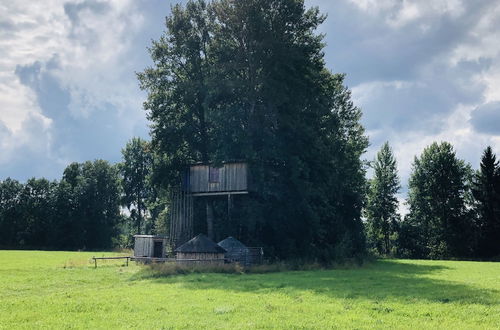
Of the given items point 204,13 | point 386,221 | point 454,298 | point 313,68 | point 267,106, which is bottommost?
point 454,298

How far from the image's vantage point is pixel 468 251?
76375 mm

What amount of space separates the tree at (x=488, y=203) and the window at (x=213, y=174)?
49.5 meters

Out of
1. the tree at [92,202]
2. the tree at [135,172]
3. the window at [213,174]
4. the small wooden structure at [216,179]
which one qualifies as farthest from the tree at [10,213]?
the window at [213,174]

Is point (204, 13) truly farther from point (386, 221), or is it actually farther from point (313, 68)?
point (386, 221)

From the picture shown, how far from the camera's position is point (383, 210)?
8762 cm

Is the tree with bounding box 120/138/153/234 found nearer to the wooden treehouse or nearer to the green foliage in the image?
the green foliage

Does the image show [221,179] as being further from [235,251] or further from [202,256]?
[202,256]

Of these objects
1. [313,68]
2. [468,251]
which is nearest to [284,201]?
[313,68]

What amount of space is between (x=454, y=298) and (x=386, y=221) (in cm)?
6843

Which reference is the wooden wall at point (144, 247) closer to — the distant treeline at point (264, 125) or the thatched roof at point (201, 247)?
the distant treeline at point (264, 125)

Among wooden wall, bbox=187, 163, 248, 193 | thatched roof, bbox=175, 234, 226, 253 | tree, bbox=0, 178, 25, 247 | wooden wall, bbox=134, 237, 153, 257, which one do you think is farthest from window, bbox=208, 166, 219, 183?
tree, bbox=0, 178, 25, 247

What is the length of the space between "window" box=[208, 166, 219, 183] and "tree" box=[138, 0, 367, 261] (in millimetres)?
1242

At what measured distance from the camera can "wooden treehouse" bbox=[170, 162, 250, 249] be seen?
4719 centimetres

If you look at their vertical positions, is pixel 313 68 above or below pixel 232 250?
above
